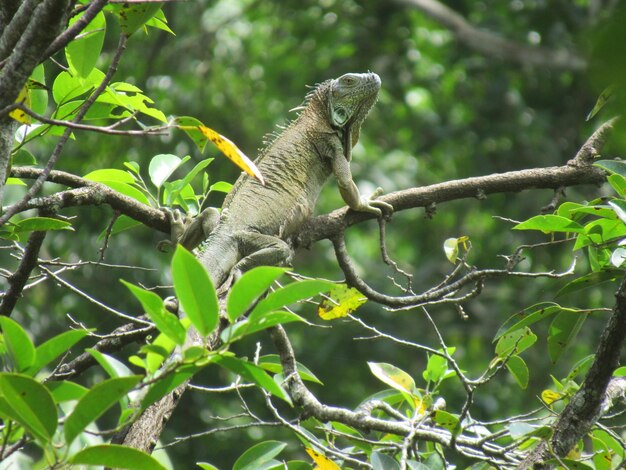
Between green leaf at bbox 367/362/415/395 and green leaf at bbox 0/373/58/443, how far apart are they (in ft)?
5.73

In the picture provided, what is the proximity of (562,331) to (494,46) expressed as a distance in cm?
985

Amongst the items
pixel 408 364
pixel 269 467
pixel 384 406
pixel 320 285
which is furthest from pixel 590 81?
pixel 408 364

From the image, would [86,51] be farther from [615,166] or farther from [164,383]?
[615,166]

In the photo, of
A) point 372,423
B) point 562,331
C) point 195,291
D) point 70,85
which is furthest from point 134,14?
point 562,331

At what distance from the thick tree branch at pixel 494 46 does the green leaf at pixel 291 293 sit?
11092mm

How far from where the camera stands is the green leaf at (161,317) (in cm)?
169

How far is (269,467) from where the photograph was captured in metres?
2.70

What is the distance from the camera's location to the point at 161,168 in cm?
365

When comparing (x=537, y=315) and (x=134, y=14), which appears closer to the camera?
(x=134, y=14)

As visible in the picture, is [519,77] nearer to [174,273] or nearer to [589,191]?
[589,191]

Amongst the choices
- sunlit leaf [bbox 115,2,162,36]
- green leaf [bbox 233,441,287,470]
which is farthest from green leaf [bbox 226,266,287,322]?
green leaf [bbox 233,441,287,470]

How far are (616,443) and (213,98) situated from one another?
10684 millimetres

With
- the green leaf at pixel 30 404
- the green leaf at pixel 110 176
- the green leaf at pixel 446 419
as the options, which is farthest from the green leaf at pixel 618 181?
the green leaf at pixel 30 404

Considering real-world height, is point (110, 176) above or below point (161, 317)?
above
